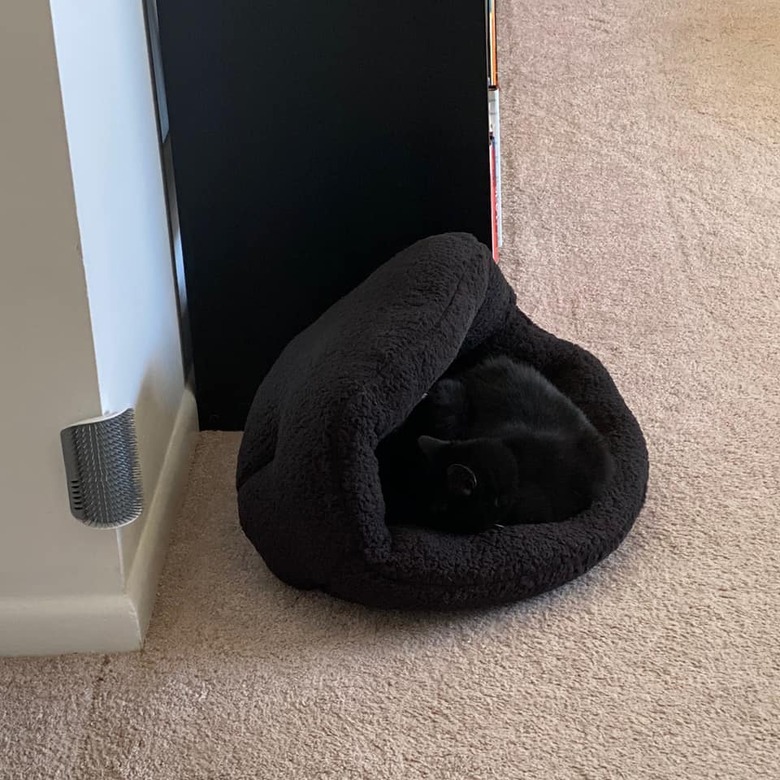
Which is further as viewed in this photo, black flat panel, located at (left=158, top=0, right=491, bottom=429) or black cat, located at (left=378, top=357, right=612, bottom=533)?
black flat panel, located at (left=158, top=0, right=491, bottom=429)

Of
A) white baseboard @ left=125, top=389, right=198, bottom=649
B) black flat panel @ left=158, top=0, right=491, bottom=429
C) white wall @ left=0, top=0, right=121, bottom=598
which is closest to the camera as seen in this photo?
white wall @ left=0, top=0, right=121, bottom=598

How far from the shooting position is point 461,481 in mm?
1281

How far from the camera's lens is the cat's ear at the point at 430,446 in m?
1.33

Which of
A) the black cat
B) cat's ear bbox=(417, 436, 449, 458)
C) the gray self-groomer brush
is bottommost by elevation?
the black cat

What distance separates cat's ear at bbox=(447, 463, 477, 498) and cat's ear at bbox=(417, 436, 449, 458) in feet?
0.15

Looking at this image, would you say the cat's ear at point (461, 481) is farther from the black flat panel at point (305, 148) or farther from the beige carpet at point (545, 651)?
the black flat panel at point (305, 148)

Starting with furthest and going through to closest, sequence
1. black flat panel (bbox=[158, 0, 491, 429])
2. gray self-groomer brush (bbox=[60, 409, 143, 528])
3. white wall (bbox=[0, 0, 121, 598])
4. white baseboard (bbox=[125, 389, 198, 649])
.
→ black flat panel (bbox=[158, 0, 491, 429]), white baseboard (bbox=[125, 389, 198, 649]), gray self-groomer brush (bbox=[60, 409, 143, 528]), white wall (bbox=[0, 0, 121, 598])

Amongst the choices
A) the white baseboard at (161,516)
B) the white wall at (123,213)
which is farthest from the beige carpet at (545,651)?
the white wall at (123,213)

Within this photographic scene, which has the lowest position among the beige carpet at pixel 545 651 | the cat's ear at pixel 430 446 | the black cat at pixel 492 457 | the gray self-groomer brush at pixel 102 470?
the beige carpet at pixel 545 651

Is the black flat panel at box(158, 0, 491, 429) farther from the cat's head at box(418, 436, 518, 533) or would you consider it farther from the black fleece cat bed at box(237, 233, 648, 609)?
the cat's head at box(418, 436, 518, 533)

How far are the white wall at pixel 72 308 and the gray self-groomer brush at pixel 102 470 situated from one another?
2 cm

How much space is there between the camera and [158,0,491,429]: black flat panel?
4.81 feet

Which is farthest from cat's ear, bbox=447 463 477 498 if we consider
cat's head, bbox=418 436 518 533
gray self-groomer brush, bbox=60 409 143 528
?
gray self-groomer brush, bbox=60 409 143 528

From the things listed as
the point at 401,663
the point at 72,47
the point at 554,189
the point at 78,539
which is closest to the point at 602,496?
the point at 401,663
